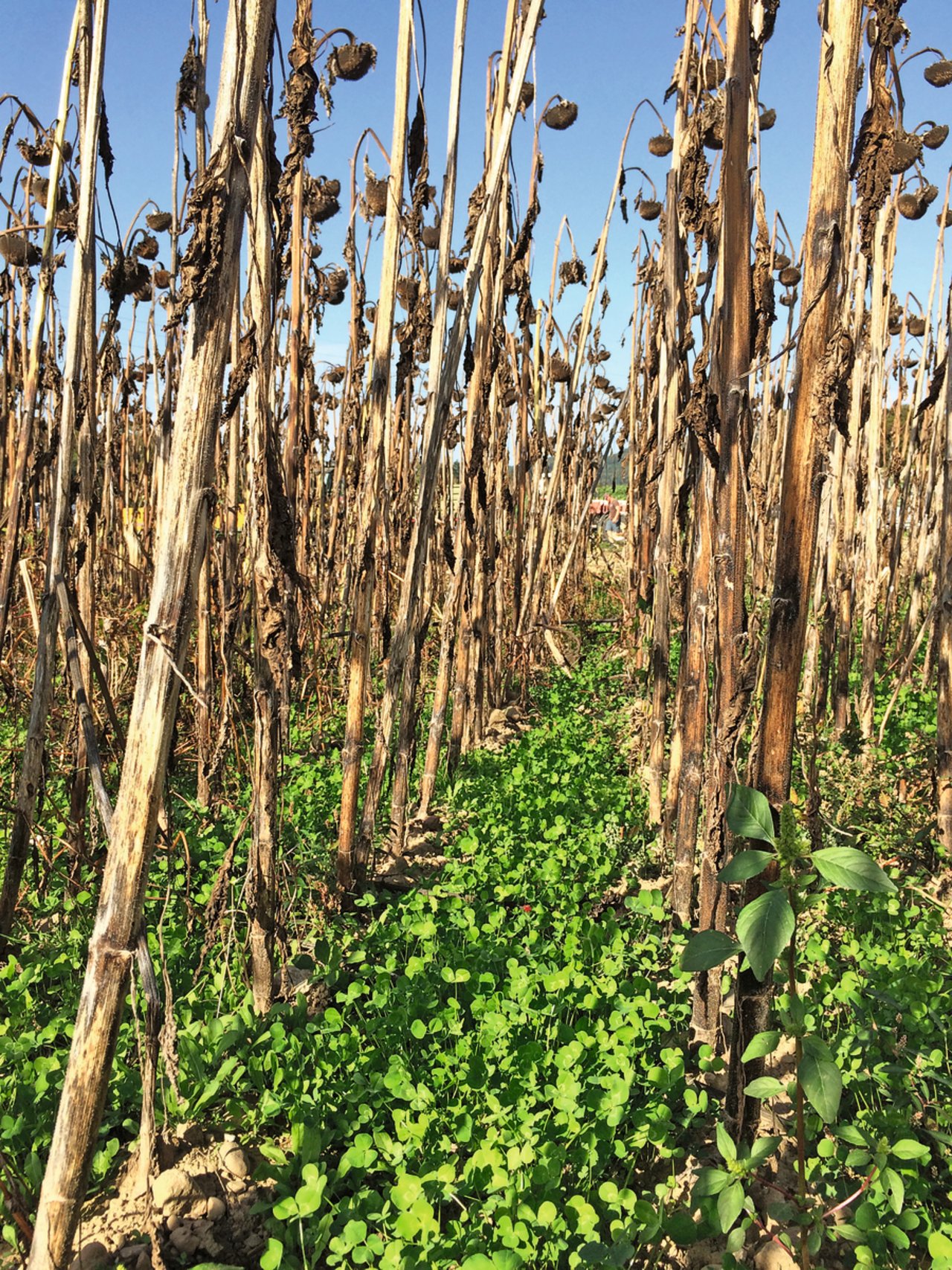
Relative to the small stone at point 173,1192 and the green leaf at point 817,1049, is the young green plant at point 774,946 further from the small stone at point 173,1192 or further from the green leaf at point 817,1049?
the small stone at point 173,1192

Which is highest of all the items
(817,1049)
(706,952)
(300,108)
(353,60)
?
(353,60)

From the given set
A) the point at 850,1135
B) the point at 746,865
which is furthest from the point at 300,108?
the point at 850,1135

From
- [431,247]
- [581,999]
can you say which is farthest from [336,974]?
[431,247]

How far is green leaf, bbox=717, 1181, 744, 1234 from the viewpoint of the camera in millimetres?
1192

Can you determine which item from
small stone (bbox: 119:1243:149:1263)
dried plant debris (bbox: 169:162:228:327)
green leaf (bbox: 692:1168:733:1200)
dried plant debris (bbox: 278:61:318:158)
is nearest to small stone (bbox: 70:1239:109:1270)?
small stone (bbox: 119:1243:149:1263)

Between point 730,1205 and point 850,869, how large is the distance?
1.74ft

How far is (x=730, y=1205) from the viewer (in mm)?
1211

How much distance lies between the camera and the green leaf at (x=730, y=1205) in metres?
1.19

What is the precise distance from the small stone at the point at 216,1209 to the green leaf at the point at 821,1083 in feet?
3.86

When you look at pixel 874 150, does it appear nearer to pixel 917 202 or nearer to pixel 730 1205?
pixel 730 1205

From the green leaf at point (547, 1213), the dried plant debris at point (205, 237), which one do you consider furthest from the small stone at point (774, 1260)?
the dried plant debris at point (205, 237)

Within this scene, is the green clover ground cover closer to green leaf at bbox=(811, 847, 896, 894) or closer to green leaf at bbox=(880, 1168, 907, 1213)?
green leaf at bbox=(880, 1168, 907, 1213)

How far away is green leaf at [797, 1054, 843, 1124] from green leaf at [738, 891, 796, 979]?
0.60 feet

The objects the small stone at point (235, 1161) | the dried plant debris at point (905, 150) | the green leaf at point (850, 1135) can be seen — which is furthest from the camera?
the dried plant debris at point (905, 150)
